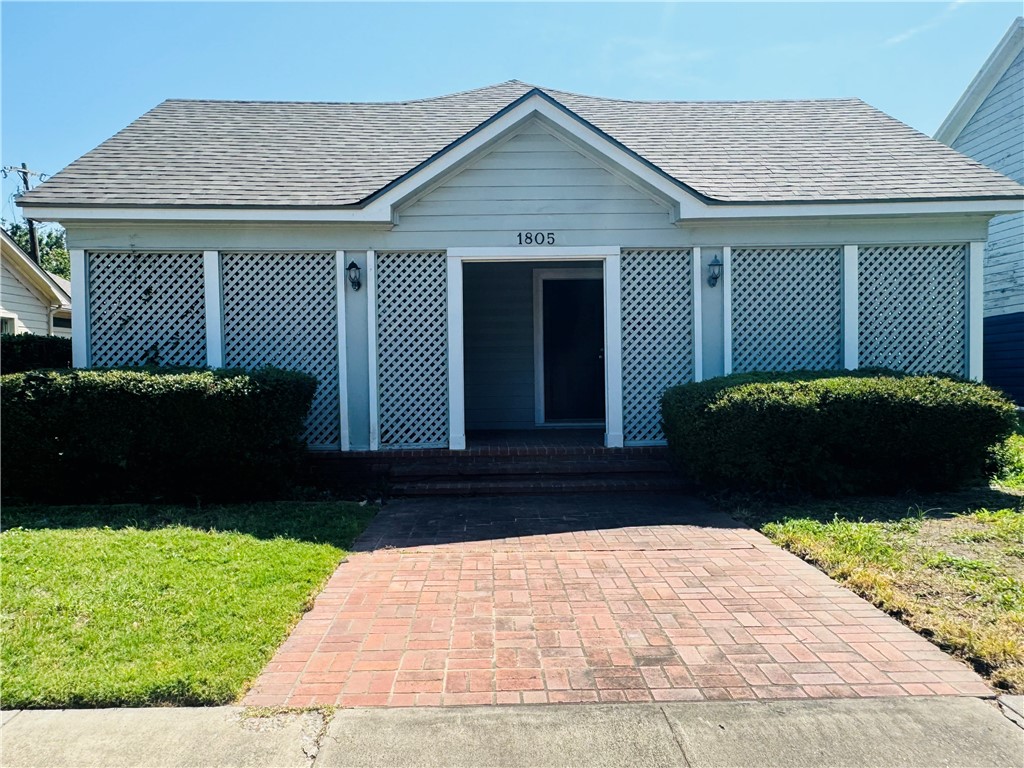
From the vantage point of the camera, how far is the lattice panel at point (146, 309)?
321 inches

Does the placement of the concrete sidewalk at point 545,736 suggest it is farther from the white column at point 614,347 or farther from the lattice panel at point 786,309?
the lattice panel at point 786,309

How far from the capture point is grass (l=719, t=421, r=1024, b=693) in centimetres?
367

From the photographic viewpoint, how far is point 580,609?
417 centimetres

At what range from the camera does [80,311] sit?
317 inches

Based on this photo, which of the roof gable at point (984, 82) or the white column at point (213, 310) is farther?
the roof gable at point (984, 82)

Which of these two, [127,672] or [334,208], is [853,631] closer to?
[127,672]

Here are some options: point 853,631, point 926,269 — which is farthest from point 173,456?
point 926,269

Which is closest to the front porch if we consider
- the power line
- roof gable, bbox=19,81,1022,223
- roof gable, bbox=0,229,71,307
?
roof gable, bbox=19,81,1022,223

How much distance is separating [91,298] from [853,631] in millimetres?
8593

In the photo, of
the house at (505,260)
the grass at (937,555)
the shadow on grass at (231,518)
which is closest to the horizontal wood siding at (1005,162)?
the house at (505,260)

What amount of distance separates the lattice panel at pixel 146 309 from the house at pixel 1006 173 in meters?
14.3

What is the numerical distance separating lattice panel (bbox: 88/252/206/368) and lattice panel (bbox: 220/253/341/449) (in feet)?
1.31

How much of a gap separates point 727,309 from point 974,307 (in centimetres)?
315

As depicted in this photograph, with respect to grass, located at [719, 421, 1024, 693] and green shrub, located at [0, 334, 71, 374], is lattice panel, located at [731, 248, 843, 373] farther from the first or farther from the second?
green shrub, located at [0, 334, 71, 374]
